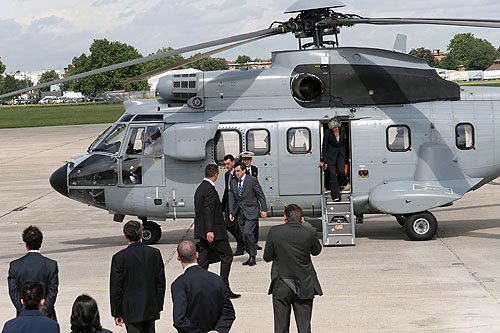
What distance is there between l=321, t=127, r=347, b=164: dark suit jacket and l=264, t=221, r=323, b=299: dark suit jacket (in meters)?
6.14

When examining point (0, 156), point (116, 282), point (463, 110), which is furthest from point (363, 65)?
point (0, 156)

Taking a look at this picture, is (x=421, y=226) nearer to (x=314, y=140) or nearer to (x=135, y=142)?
(x=314, y=140)

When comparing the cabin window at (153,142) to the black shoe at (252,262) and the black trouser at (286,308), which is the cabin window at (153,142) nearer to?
the black shoe at (252,262)

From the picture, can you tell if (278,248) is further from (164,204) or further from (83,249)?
(83,249)

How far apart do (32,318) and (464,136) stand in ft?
33.9

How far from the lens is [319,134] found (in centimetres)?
1358

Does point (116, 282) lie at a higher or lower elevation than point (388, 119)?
lower

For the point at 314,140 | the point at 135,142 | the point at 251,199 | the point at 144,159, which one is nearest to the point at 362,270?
the point at 251,199

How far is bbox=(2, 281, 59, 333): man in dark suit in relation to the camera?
5.19m

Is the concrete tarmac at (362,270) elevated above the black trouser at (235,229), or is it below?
below

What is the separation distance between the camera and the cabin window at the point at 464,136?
45.2 ft

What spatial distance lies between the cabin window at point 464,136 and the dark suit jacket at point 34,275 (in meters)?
A: 8.92

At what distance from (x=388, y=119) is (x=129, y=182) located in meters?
4.93

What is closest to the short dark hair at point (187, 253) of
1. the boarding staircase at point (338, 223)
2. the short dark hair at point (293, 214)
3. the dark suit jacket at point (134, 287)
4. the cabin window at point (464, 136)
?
the dark suit jacket at point (134, 287)
